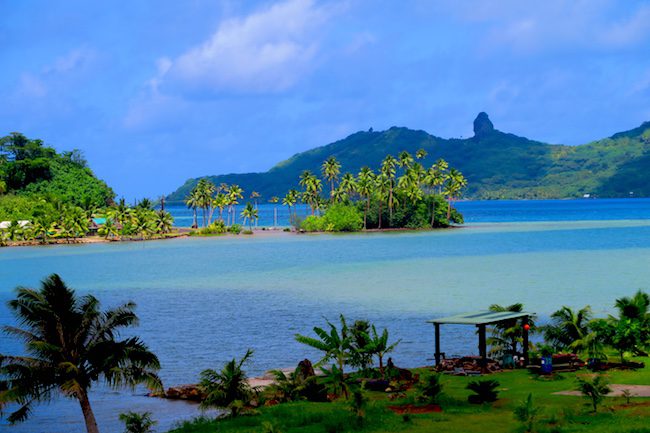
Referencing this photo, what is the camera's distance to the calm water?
144 feet

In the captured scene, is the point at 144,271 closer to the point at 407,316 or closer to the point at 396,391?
the point at 407,316

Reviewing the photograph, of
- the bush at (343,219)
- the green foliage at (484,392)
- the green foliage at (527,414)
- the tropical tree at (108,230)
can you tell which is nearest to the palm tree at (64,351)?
the green foliage at (484,392)

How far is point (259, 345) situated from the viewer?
4684 cm

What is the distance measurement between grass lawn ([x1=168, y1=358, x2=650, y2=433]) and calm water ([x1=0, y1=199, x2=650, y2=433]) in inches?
224

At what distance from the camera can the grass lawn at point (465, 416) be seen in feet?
77.4

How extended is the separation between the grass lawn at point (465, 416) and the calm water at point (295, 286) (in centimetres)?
569

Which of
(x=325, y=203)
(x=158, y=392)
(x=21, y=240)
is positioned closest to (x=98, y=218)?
(x=21, y=240)

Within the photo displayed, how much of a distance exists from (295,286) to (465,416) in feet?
161

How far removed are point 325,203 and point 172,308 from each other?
12787cm

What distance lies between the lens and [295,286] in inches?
2933

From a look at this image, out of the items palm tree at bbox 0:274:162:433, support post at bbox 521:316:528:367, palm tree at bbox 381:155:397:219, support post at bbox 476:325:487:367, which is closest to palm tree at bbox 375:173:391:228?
palm tree at bbox 381:155:397:219

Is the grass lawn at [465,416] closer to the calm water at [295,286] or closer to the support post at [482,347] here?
the support post at [482,347]

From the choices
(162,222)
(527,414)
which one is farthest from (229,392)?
(162,222)

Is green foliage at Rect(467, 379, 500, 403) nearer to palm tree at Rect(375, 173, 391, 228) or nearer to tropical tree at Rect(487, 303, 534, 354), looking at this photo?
tropical tree at Rect(487, 303, 534, 354)
